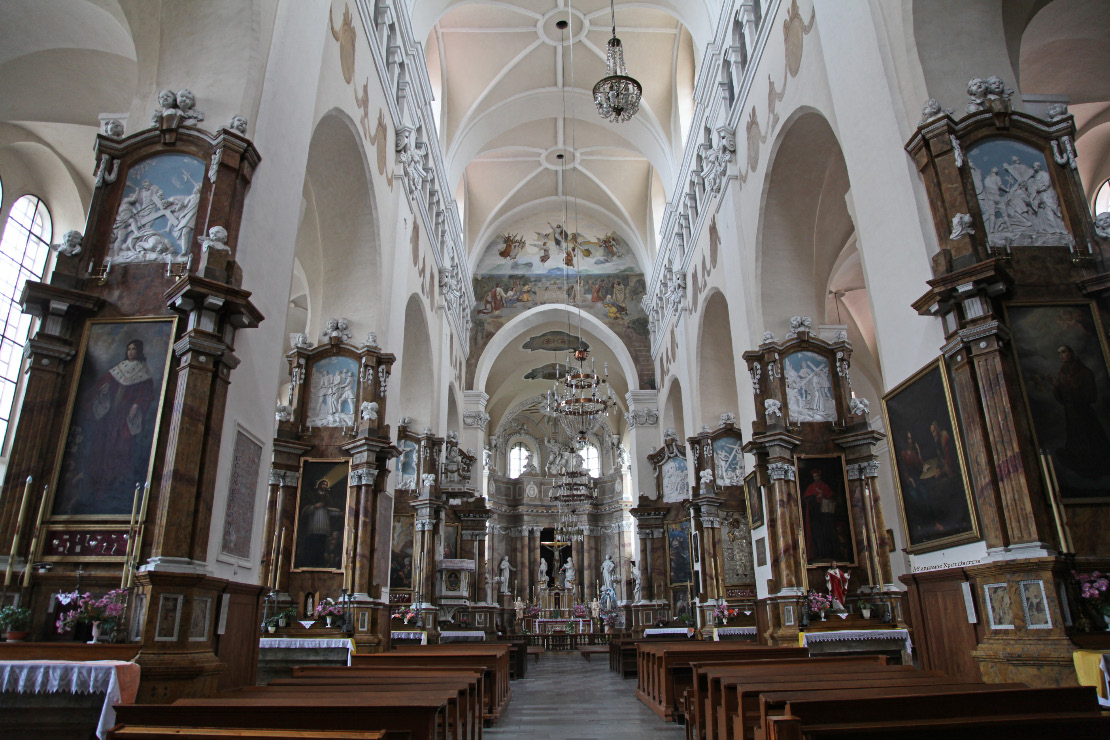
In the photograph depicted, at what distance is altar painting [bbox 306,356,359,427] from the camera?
447 inches

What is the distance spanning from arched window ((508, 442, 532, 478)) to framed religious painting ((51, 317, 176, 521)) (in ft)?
99.2

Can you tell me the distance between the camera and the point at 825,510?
10852 mm

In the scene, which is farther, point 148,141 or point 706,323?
point 706,323

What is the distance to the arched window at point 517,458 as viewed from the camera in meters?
36.1

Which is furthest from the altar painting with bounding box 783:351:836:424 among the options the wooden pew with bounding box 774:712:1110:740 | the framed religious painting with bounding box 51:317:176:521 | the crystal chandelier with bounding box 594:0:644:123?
the framed religious painting with bounding box 51:317:176:521

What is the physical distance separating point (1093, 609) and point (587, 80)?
19068 mm

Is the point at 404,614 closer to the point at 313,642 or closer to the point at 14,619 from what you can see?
the point at 313,642

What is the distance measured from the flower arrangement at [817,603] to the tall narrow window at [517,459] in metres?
26.5

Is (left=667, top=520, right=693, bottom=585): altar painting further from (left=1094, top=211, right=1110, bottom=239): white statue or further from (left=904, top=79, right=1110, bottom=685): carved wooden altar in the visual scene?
(left=1094, top=211, right=1110, bottom=239): white statue

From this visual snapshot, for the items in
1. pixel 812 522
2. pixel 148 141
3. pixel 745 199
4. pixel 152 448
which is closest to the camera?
pixel 152 448

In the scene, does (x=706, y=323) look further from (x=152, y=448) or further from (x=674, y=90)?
(x=152, y=448)

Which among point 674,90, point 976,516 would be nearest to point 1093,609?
point 976,516

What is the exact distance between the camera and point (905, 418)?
23.4 feet

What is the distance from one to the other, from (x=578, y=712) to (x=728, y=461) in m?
8.14
